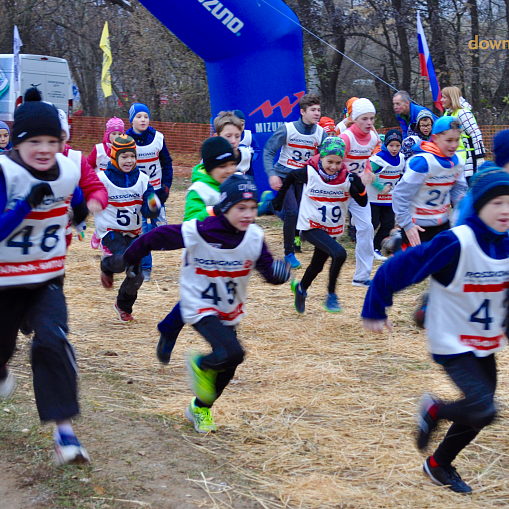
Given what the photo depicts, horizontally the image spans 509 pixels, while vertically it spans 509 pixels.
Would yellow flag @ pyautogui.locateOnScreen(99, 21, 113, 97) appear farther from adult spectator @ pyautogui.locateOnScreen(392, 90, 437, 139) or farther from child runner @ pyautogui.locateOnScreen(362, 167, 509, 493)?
child runner @ pyautogui.locateOnScreen(362, 167, 509, 493)

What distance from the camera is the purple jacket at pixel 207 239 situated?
4.04 metres

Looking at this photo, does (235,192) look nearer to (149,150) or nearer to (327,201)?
(327,201)

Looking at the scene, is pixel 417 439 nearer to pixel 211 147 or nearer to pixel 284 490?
pixel 284 490

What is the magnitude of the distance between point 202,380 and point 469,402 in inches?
64.3

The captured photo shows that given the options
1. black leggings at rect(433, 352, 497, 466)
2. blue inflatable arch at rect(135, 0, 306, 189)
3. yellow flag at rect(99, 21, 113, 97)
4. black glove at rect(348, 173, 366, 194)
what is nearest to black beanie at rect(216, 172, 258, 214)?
black leggings at rect(433, 352, 497, 466)

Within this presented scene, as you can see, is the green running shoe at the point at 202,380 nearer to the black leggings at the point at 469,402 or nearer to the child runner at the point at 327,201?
the black leggings at the point at 469,402

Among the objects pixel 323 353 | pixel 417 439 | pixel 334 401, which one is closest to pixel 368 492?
pixel 417 439

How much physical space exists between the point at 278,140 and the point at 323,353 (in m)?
3.70

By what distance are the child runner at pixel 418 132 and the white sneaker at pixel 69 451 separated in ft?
25.5

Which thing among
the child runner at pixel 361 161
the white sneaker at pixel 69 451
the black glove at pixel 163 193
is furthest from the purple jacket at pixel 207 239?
the black glove at pixel 163 193

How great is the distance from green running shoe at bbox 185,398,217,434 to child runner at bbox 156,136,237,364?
654 millimetres

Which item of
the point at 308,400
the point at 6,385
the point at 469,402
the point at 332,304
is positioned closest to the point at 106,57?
the point at 332,304

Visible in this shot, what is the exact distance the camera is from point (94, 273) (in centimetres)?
914

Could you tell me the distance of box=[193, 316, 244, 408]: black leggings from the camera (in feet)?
12.9
